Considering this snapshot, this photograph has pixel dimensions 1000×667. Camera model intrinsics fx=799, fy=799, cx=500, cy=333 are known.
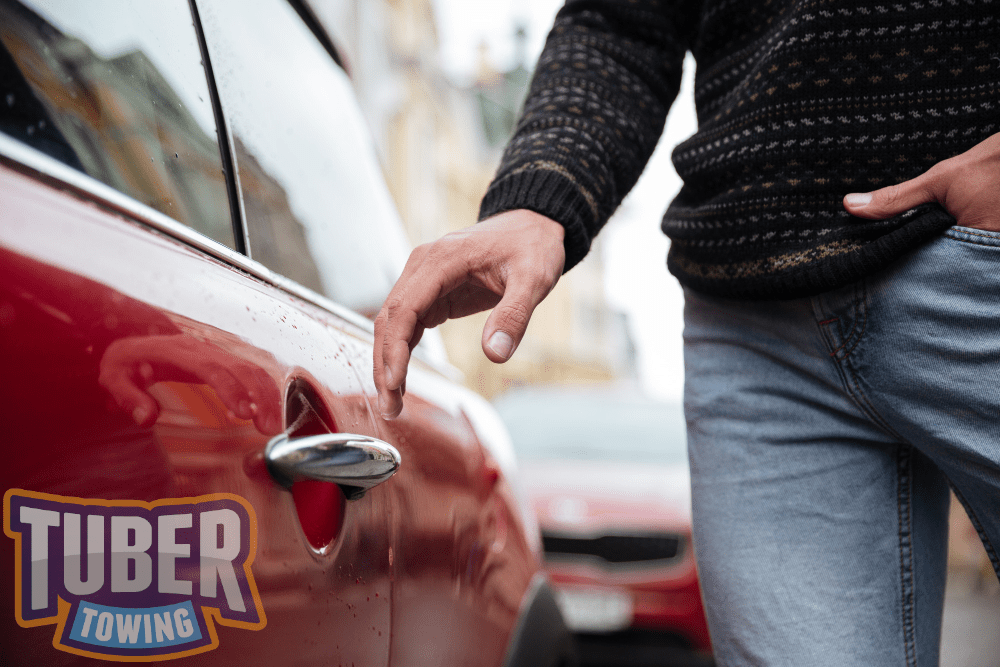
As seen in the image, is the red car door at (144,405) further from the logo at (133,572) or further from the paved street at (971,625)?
the paved street at (971,625)

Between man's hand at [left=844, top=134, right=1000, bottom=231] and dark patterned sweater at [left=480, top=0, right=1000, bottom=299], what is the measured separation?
2cm

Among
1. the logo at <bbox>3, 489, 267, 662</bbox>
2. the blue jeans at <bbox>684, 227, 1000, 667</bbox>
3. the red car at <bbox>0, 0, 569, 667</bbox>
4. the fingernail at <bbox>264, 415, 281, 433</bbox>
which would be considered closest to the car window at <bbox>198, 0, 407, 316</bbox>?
the red car at <bbox>0, 0, 569, 667</bbox>

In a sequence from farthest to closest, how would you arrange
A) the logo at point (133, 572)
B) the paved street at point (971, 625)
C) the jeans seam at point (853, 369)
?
the paved street at point (971, 625)
the jeans seam at point (853, 369)
the logo at point (133, 572)

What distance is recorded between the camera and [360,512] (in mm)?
878

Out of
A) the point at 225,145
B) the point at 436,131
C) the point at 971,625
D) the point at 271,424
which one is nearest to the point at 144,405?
the point at 271,424

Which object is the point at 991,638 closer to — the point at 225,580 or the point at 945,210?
Answer: the point at 945,210

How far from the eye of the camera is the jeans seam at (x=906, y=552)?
1.08 meters

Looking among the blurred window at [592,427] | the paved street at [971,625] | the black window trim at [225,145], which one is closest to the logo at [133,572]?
the black window trim at [225,145]

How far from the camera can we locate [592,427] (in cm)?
518

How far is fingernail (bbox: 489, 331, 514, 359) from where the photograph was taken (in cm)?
86

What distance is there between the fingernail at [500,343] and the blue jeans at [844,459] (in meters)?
0.42

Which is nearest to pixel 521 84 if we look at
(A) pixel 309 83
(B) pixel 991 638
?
(B) pixel 991 638

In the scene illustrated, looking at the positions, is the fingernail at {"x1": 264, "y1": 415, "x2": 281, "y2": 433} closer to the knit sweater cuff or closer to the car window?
the car window

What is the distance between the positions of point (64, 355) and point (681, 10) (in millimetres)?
1069
